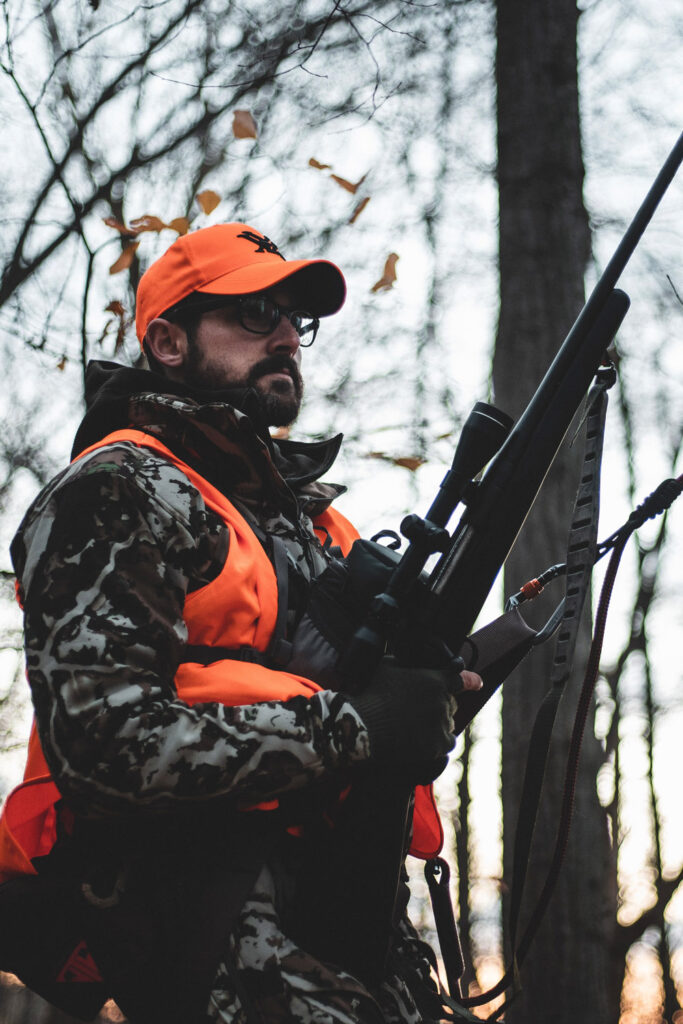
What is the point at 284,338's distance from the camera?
284 centimetres

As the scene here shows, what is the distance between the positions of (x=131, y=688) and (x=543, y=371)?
309cm

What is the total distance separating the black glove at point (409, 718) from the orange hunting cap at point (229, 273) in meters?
1.39

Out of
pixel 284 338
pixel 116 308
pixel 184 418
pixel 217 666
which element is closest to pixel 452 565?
pixel 217 666

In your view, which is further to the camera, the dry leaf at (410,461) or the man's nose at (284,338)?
the dry leaf at (410,461)

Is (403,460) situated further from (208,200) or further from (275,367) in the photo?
(275,367)

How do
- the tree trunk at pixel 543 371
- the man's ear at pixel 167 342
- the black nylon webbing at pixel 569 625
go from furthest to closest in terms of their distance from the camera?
the tree trunk at pixel 543 371 < the man's ear at pixel 167 342 < the black nylon webbing at pixel 569 625

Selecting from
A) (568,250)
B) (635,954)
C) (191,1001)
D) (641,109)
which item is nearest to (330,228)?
(641,109)

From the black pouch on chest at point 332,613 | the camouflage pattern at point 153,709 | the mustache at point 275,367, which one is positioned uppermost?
the mustache at point 275,367

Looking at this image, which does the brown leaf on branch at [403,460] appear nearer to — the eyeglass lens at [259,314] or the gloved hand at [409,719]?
the eyeglass lens at [259,314]

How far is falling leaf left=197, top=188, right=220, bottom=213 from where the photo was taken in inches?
269

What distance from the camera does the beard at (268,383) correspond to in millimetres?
2762

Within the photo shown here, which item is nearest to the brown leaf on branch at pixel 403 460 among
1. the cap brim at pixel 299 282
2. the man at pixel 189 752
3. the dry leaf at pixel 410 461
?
the dry leaf at pixel 410 461

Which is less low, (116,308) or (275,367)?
(116,308)

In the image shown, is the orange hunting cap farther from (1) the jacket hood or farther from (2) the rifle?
(2) the rifle
